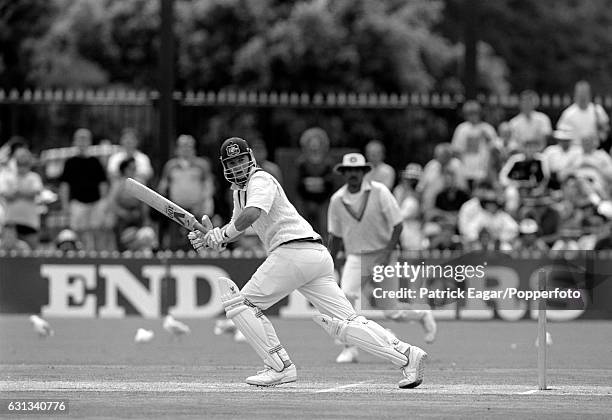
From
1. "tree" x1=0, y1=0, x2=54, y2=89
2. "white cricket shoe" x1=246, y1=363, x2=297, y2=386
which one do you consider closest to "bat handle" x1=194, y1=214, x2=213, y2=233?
"white cricket shoe" x1=246, y1=363, x2=297, y2=386

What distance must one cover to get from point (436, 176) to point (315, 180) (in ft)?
6.24

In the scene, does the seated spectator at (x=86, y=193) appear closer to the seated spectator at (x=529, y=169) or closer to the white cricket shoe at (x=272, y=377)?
the seated spectator at (x=529, y=169)

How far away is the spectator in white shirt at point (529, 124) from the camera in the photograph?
21812 mm

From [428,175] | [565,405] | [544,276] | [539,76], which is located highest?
[539,76]

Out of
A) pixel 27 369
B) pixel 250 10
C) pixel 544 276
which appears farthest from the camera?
pixel 250 10

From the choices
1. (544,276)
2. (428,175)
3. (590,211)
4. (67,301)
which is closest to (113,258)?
(67,301)

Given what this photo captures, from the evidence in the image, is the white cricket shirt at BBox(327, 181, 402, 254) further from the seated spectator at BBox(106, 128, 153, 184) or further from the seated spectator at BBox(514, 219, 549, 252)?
the seated spectator at BBox(106, 128, 153, 184)

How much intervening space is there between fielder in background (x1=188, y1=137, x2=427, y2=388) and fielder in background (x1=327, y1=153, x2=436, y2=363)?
3333mm

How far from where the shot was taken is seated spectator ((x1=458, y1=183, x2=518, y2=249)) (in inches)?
832

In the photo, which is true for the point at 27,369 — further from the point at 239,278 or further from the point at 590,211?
the point at 590,211

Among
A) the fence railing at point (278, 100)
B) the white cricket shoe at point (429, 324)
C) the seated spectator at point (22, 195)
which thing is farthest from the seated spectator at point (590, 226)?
the seated spectator at point (22, 195)

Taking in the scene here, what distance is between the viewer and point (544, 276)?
1259 centimetres

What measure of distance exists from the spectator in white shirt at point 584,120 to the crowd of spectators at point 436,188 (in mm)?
15

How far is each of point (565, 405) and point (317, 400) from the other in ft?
6.32
